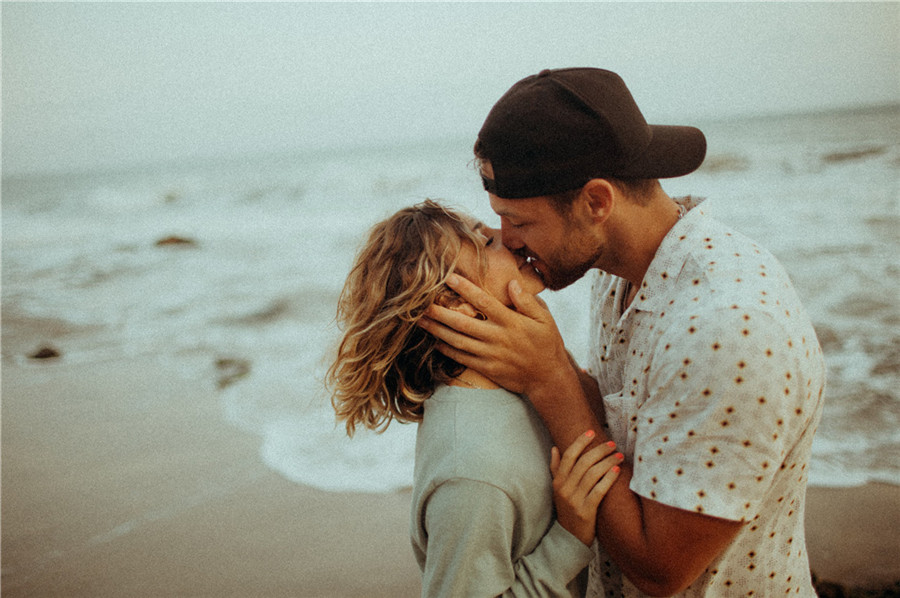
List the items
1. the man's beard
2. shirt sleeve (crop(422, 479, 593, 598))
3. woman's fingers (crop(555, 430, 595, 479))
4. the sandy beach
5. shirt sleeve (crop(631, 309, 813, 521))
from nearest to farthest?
shirt sleeve (crop(631, 309, 813, 521))
shirt sleeve (crop(422, 479, 593, 598))
woman's fingers (crop(555, 430, 595, 479))
the man's beard
the sandy beach

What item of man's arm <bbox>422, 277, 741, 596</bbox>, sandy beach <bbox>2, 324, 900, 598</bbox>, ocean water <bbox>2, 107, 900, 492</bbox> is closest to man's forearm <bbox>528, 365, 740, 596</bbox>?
man's arm <bbox>422, 277, 741, 596</bbox>

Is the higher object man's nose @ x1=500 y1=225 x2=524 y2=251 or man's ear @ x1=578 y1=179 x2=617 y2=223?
man's ear @ x1=578 y1=179 x2=617 y2=223

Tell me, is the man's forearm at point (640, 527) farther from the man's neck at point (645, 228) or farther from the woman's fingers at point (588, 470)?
the man's neck at point (645, 228)

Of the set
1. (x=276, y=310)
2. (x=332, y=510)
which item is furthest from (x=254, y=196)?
(x=332, y=510)

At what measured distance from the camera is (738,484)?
1401mm

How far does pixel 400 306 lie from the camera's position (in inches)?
70.7

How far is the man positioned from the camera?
139 cm

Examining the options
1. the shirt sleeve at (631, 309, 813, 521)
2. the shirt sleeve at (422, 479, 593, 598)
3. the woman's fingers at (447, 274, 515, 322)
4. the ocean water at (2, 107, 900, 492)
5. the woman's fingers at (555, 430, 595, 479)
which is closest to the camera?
the shirt sleeve at (631, 309, 813, 521)

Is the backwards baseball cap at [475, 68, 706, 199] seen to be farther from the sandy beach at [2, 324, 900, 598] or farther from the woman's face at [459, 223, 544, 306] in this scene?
the sandy beach at [2, 324, 900, 598]

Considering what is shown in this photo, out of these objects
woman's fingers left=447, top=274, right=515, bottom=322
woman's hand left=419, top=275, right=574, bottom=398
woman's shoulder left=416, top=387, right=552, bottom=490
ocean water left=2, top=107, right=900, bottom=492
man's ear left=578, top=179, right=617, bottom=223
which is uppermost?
man's ear left=578, top=179, right=617, bottom=223

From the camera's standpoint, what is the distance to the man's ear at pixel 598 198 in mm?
1722

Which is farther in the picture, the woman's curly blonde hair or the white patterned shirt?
the woman's curly blonde hair

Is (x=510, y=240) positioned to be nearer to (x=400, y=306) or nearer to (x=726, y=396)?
(x=400, y=306)

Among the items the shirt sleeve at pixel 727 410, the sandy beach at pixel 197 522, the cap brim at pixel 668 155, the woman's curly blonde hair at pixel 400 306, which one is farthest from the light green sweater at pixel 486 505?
the sandy beach at pixel 197 522
